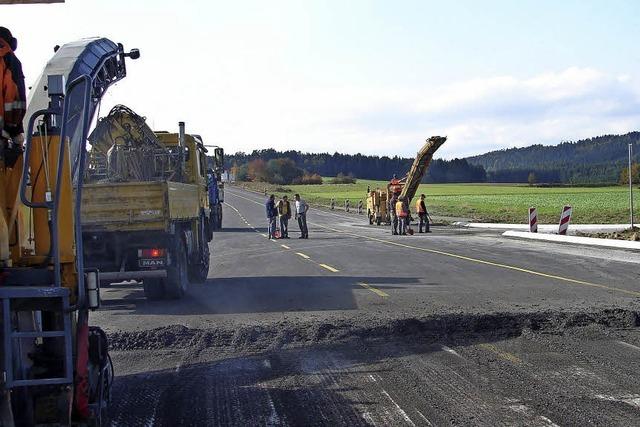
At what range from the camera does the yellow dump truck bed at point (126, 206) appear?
11.9m

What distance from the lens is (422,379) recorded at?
6809 millimetres

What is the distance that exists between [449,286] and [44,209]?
10.1m

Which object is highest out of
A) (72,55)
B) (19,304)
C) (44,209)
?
(72,55)

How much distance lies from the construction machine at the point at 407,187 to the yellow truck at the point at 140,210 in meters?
21.5

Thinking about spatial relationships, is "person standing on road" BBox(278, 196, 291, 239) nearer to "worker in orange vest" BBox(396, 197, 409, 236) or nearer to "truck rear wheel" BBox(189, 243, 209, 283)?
"worker in orange vest" BBox(396, 197, 409, 236)

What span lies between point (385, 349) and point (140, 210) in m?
5.51

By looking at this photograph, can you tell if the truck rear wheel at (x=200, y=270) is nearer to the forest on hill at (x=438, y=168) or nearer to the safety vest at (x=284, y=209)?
the safety vest at (x=284, y=209)

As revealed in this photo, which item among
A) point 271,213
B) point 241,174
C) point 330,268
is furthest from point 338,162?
point 330,268

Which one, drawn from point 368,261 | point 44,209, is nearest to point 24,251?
point 44,209

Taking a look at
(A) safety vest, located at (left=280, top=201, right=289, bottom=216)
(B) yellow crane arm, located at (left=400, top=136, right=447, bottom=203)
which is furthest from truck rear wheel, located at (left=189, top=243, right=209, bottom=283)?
(B) yellow crane arm, located at (left=400, top=136, right=447, bottom=203)

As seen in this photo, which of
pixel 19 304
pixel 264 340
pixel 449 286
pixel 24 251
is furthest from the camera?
pixel 449 286

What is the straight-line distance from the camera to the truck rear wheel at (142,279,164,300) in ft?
42.3

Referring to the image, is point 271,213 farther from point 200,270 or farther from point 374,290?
point 374,290

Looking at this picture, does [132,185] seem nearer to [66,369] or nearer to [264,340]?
[264,340]
